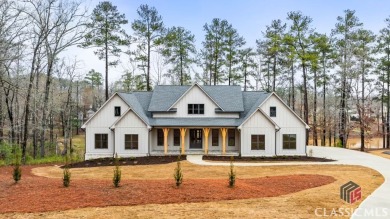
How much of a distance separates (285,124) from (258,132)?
2496 millimetres

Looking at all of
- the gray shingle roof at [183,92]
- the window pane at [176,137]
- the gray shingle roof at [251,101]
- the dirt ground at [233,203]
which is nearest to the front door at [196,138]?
the window pane at [176,137]

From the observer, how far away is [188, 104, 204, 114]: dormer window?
2697 cm

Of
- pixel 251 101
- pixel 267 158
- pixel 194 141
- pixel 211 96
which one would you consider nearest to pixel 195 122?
pixel 194 141

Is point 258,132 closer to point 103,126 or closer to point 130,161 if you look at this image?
point 130,161

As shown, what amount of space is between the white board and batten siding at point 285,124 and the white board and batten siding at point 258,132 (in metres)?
0.74

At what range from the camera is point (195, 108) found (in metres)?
27.0

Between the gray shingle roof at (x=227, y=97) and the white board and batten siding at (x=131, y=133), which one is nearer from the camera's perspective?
Answer: the white board and batten siding at (x=131, y=133)

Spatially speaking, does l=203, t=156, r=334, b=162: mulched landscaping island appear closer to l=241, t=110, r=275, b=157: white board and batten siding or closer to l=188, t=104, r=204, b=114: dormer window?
l=241, t=110, r=275, b=157: white board and batten siding

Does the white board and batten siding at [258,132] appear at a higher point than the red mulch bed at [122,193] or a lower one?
higher

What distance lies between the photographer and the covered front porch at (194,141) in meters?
26.7

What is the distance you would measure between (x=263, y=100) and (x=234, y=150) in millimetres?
4923

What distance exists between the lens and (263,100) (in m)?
26.3

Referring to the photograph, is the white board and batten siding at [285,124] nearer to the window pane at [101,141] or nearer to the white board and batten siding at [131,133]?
the white board and batten siding at [131,133]

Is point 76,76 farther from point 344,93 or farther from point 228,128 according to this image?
point 344,93
